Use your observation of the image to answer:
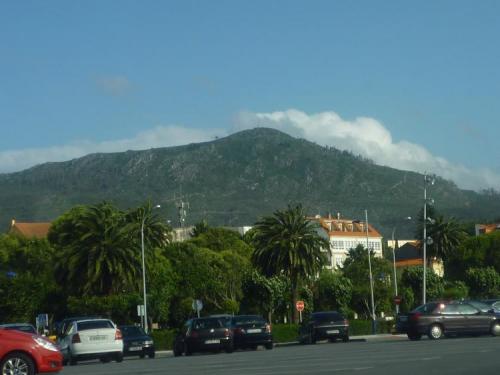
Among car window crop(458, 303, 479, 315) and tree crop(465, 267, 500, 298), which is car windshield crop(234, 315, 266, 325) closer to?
car window crop(458, 303, 479, 315)

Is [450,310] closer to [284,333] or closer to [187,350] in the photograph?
[187,350]

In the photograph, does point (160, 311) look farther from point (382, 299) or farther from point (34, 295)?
point (382, 299)

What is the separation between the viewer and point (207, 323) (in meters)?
40.7

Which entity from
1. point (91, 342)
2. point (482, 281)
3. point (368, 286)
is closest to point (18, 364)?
point (91, 342)

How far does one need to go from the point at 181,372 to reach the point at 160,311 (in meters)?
63.4

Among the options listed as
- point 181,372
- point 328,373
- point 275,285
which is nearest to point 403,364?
point 328,373

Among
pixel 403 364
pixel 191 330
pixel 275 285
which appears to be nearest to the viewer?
pixel 403 364

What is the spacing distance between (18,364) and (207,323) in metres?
20.7

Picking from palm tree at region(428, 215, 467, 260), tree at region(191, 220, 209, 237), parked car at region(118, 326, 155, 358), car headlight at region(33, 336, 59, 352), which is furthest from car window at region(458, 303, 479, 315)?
tree at region(191, 220, 209, 237)

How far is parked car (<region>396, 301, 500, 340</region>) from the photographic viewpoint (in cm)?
4200

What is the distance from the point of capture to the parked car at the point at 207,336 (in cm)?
3984

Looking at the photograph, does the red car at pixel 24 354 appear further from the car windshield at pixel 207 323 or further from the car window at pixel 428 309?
the car window at pixel 428 309

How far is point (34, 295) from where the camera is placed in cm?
8562

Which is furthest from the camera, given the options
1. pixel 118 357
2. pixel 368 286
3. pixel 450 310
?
pixel 368 286
